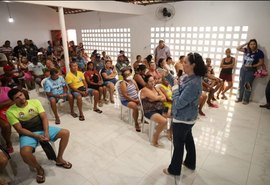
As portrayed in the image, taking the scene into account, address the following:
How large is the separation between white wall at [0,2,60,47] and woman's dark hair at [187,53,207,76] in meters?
9.19

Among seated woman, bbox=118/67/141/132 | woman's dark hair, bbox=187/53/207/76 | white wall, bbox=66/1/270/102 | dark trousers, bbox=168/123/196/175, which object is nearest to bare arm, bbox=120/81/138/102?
seated woman, bbox=118/67/141/132

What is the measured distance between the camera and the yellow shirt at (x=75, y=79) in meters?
3.78

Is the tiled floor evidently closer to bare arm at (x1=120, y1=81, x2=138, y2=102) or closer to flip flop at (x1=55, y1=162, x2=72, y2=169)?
flip flop at (x1=55, y1=162, x2=72, y2=169)

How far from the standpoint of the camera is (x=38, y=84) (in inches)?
197

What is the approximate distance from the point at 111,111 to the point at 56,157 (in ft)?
5.85

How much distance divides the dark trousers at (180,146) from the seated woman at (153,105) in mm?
567

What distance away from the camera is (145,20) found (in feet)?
20.2

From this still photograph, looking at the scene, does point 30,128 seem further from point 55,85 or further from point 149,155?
point 149,155

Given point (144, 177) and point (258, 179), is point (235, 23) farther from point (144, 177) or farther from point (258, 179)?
point (144, 177)

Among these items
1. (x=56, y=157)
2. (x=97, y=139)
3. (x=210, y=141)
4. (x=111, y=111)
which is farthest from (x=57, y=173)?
(x=210, y=141)

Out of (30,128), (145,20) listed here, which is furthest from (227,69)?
(30,128)

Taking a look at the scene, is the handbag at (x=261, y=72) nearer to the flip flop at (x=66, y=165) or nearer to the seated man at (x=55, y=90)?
the seated man at (x=55, y=90)

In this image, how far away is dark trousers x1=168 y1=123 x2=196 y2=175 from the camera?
6.42ft

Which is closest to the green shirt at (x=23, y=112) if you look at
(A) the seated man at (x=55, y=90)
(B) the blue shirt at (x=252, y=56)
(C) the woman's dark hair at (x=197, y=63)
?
(A) the seated man at (x=55, y=90)
